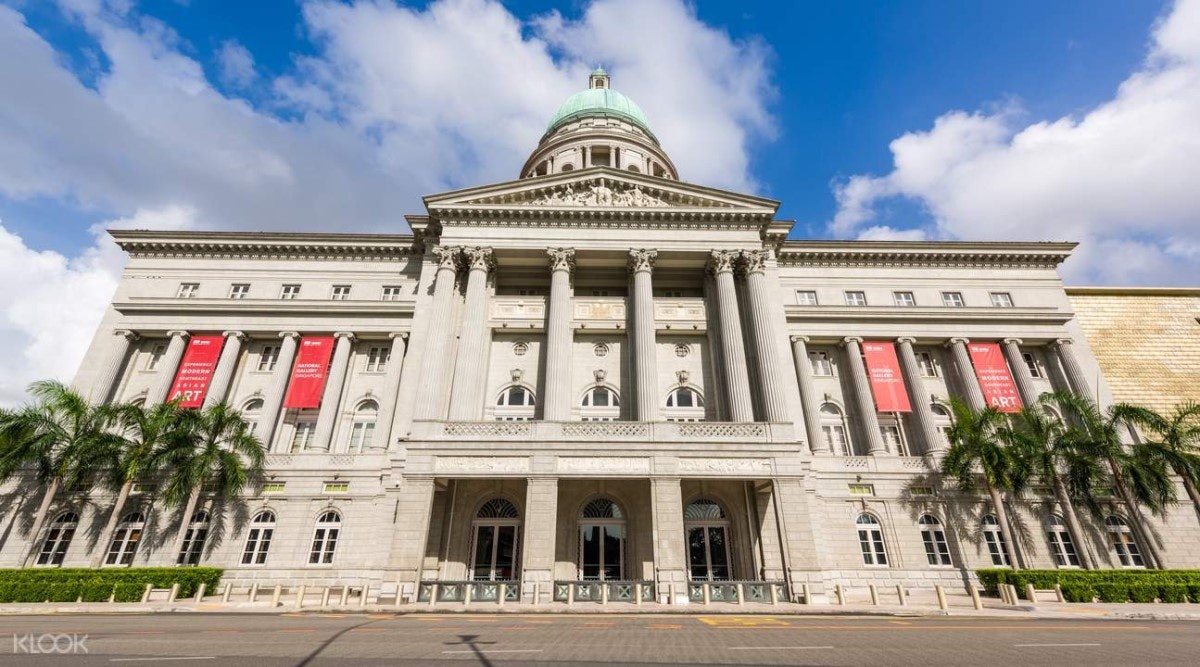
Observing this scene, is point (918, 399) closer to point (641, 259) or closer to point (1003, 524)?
point (1003, 524)

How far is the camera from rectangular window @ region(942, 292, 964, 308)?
105ft

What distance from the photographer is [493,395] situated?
88.9ft

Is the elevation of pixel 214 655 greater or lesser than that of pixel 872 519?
lesser

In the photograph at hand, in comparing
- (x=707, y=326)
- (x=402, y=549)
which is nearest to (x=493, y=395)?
(x=402, y=549)

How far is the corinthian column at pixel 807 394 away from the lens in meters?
26.9

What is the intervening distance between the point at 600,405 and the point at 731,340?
7519 mm

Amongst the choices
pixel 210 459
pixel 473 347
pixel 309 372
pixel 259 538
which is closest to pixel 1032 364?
pixel 473 347

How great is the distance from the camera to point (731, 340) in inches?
1012

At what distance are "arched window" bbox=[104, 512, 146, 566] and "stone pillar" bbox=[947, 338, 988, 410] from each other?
42.3m

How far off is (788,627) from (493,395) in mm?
18057

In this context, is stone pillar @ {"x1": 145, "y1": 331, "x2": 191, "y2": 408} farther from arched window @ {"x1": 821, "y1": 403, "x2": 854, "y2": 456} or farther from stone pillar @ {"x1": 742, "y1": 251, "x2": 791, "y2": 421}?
arched window @ {"x1": 821, "y1": 403, "x2": 854, "y2": 456}

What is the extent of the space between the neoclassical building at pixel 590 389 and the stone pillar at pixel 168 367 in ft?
0.37

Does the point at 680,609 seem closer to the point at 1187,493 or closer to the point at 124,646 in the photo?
the point at 124,646

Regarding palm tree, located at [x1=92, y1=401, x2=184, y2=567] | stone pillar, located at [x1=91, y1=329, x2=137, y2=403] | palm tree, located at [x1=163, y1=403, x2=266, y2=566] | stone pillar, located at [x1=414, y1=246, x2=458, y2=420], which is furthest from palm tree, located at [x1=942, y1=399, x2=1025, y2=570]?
stone pillar, located at [x1=91, y1=329, x2=137, y2=403]
